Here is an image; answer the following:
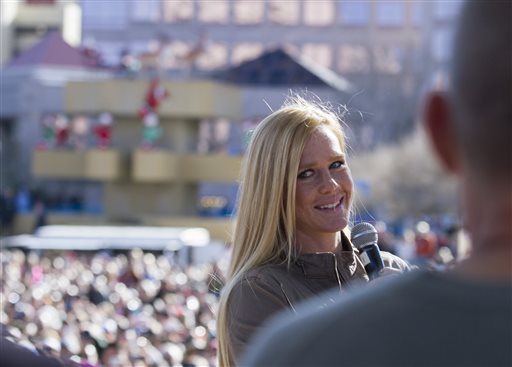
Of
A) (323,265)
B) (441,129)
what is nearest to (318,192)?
(323,265)

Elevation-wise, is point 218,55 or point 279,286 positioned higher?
point 279,286

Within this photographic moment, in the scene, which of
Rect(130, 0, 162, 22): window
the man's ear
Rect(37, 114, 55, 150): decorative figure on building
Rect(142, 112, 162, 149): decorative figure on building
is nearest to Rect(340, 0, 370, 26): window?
Rect(130, 0, 162, 22): window

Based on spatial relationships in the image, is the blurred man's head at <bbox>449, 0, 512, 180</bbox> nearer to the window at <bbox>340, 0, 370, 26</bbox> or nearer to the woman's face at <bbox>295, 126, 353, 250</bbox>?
the woman's face at <bbox>295, 126, 353, 250</bbox>

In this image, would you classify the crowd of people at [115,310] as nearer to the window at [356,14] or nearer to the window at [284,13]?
the window at [356,14]

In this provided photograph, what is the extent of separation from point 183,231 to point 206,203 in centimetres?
1788

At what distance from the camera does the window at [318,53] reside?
281ft

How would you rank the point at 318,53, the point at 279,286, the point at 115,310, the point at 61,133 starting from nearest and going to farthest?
1. the point at 279,286
2. the point at 115,310
3. the point at 61,133
4. the point at 318,53

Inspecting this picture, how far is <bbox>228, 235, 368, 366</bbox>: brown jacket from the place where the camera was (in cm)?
335

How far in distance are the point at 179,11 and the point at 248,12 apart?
15.9ft

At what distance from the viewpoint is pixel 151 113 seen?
43469 mm

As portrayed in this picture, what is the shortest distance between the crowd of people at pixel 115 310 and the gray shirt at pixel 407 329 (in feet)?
8.65

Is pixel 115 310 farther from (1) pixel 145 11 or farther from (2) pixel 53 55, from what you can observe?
(1) pixel 145 11

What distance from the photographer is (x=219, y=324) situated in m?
3.49

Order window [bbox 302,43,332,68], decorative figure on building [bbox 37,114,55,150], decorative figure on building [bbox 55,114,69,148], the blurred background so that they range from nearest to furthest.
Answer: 1. the blurred background
2. decorative figure on building [bbox 37,114,55,150]
3. decorative figure on building [bbox 55,114,69,148]
4. window [bbox 302,43,332,68]
